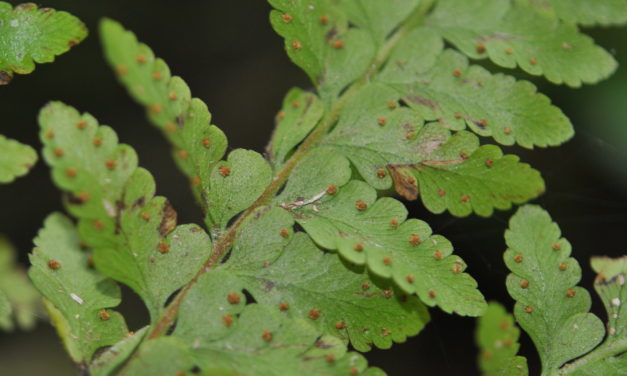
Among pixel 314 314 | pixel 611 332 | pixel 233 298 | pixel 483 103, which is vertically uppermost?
pixel 483 103

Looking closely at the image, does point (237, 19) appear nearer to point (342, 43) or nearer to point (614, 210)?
point (342, 43)

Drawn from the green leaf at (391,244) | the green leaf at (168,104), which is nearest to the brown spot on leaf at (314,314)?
the green leaf at (391,244)

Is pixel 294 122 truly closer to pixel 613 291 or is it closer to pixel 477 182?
pixel 477 182

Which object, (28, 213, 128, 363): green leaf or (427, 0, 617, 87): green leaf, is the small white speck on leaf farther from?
(427, 0, 617, 87): green leaf

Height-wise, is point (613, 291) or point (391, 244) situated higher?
point (391, 244)

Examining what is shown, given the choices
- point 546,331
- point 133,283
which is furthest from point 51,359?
point 546,331

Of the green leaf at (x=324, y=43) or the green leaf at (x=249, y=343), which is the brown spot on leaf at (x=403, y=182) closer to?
the green leaf at (x=324, y=43)

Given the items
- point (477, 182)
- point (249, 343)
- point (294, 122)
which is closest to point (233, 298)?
point (249, 343)
